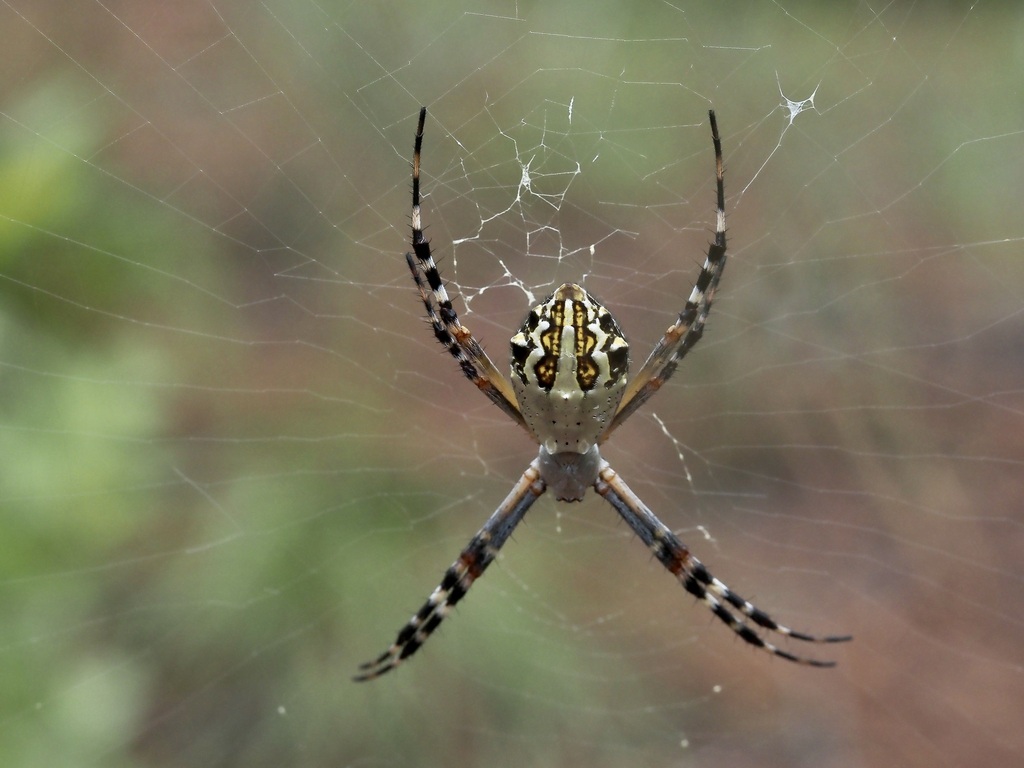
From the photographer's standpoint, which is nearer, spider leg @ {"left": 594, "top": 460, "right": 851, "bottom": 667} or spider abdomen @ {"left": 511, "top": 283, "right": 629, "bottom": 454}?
spider abdomen @ {"left": 511, "top": 283, "right": 629, "bottom": 454}

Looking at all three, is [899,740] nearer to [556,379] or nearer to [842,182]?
[842,182]

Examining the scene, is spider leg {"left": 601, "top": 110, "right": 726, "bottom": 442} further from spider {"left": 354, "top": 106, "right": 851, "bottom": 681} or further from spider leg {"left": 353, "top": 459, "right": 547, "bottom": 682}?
spider leg {"left": 353, "top": 459, "right": 547, "bottom": 682}

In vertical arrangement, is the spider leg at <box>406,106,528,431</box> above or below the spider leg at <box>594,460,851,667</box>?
above

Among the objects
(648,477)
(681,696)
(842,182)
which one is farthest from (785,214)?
(681,696)

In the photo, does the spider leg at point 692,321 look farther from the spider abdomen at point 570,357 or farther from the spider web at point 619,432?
the spider web at point 619,432

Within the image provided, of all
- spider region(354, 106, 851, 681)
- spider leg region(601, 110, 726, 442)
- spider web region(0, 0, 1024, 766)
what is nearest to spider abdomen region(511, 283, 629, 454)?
spider region(354, 106, 851, 681)

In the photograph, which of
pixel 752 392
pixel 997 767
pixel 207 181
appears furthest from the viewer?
pixel 207 181
